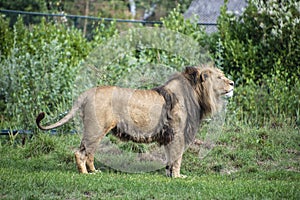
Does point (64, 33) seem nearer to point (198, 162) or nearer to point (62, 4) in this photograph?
point (198, 162)

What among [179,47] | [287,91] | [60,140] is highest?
[179,47]

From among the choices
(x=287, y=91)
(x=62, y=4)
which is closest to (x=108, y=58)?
(x=287, y=91)

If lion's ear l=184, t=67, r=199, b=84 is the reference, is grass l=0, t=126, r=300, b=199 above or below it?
below

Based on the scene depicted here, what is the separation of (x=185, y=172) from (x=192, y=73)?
1451mm

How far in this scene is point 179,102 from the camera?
7.38m

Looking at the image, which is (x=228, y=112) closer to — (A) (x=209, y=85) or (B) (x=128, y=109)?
(A) (x=209, y=85)

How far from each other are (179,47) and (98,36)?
322cm

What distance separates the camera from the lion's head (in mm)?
7473

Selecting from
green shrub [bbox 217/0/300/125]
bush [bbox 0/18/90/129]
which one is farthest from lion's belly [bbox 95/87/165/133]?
green shrub [bbox 217/0/300/125]

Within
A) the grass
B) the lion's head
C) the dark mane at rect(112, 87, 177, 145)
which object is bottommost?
the grass

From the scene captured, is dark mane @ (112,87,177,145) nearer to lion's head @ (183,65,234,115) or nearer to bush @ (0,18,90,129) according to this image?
lion's head @ (183,65,234,115)

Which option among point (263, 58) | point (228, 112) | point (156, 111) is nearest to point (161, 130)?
point (156, 111)

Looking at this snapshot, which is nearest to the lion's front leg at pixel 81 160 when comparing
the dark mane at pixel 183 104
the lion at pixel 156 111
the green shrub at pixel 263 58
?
the lion at pixel 156 111

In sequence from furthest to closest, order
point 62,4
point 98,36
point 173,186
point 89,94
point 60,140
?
point 62,4 → point 98,36 → point 60,140 → point 89,94 → point 173,186
